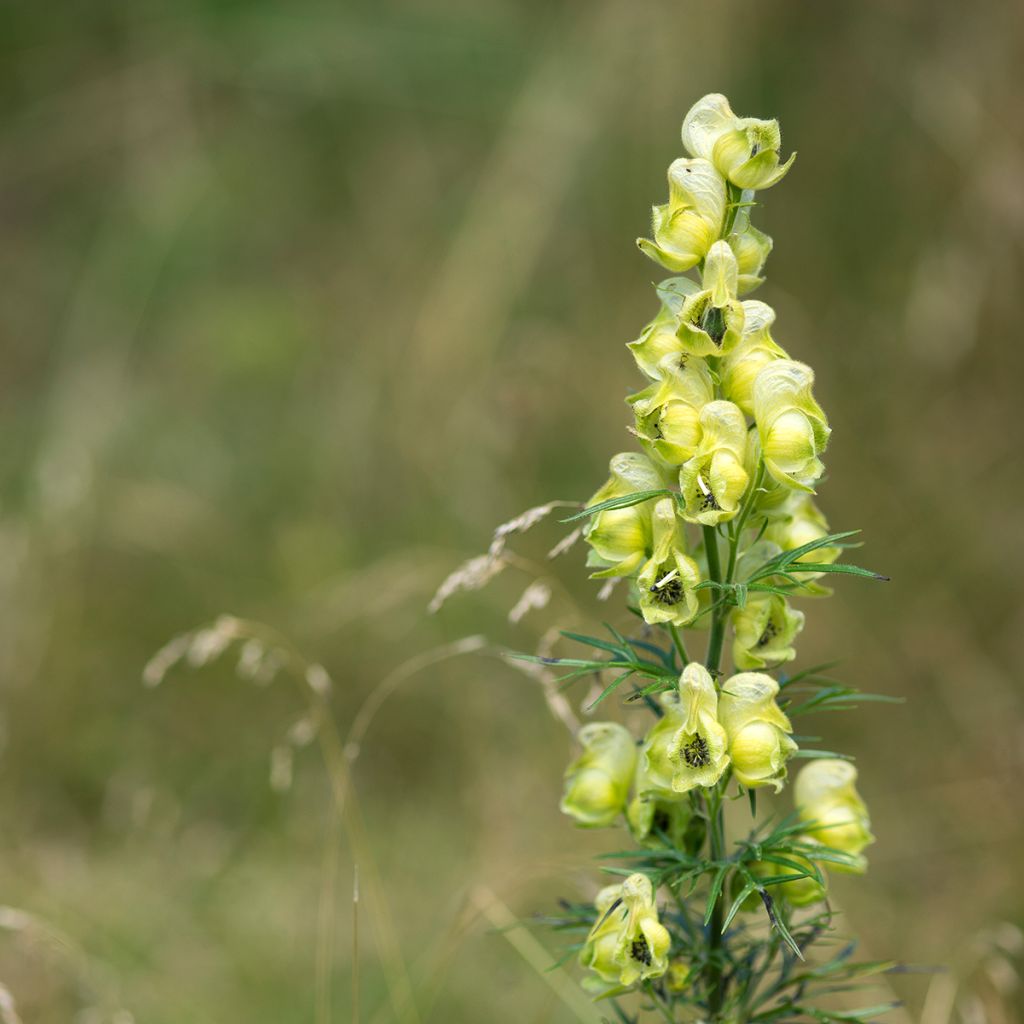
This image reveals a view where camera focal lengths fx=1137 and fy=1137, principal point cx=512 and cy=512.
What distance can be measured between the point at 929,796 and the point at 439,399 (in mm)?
2389

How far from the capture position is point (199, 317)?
634 centimetres

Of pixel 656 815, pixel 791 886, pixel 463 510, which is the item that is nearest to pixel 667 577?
pixel 656 815

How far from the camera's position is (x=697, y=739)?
1384 mm

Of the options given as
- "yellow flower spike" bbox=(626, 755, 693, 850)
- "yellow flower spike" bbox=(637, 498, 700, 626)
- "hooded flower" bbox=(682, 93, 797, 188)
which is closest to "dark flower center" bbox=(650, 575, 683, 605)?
"yellow flower spike" bbox=(637, 498, 700, 626)

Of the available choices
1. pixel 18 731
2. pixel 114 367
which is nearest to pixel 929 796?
pixel 18 731

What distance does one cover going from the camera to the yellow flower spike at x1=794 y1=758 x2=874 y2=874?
1.58 m

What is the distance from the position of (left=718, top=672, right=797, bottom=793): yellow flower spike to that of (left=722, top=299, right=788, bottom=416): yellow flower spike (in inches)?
13.5

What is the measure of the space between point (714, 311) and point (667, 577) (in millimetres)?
330

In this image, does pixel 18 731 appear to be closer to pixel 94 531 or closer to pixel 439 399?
pixel 94 531

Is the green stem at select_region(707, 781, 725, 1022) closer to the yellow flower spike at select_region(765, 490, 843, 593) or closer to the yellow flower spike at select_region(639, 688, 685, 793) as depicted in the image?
the yellow flower spike at select_region(639, 688, 685, 793)

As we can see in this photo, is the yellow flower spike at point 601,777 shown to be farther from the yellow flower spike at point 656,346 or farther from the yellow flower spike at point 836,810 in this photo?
the yellow flower spike at point 656,346

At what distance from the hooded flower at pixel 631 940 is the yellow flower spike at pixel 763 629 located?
306 millimetres

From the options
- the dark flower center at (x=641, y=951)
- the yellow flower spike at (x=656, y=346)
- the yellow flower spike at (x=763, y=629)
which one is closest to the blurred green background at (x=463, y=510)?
the dark flower center at (x=641, y=951)

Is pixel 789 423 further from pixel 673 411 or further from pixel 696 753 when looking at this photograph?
pixel 696 753
